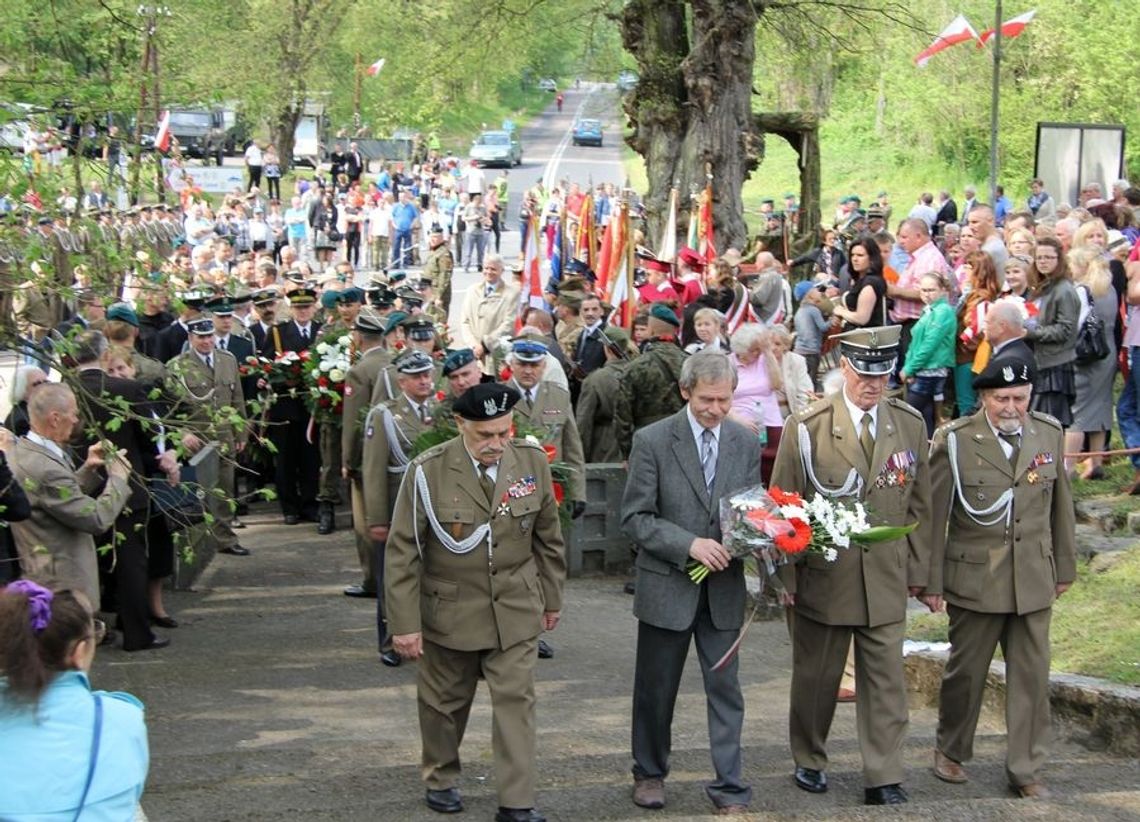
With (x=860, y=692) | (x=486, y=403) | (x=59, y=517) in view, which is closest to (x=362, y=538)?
(x=59, y=517)

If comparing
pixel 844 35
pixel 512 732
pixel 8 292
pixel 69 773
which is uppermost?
pixel 844 35

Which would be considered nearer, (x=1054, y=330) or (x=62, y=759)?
(x=62, y=759)

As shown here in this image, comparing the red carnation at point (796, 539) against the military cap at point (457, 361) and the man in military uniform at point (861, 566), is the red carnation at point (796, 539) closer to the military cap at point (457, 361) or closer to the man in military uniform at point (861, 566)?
the man in military uniform at point (861, 566)

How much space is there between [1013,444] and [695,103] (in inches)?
582

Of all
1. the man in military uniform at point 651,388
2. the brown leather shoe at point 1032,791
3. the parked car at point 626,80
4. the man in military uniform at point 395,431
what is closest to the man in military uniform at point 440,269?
the parked car at point 626,80

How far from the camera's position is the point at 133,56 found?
35.8 ft

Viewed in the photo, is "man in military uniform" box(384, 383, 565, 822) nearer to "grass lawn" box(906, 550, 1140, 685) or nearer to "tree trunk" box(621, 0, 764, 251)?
"grass lawn" box(906, 550, 1140, 685)

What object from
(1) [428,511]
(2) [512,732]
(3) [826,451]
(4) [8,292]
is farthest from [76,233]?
(3) [826,451]

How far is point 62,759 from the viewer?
400 cm

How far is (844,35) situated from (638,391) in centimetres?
1587

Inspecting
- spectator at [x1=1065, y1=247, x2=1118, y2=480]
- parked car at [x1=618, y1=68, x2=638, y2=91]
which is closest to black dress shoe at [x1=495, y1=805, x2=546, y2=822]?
spectator at [x1=1065, y1=247, x2=1118, y2=480]

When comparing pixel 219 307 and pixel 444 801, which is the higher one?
pixel 219 307

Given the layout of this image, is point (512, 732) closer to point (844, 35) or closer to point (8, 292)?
point (8, 292)

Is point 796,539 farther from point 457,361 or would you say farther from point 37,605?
point 37,605
